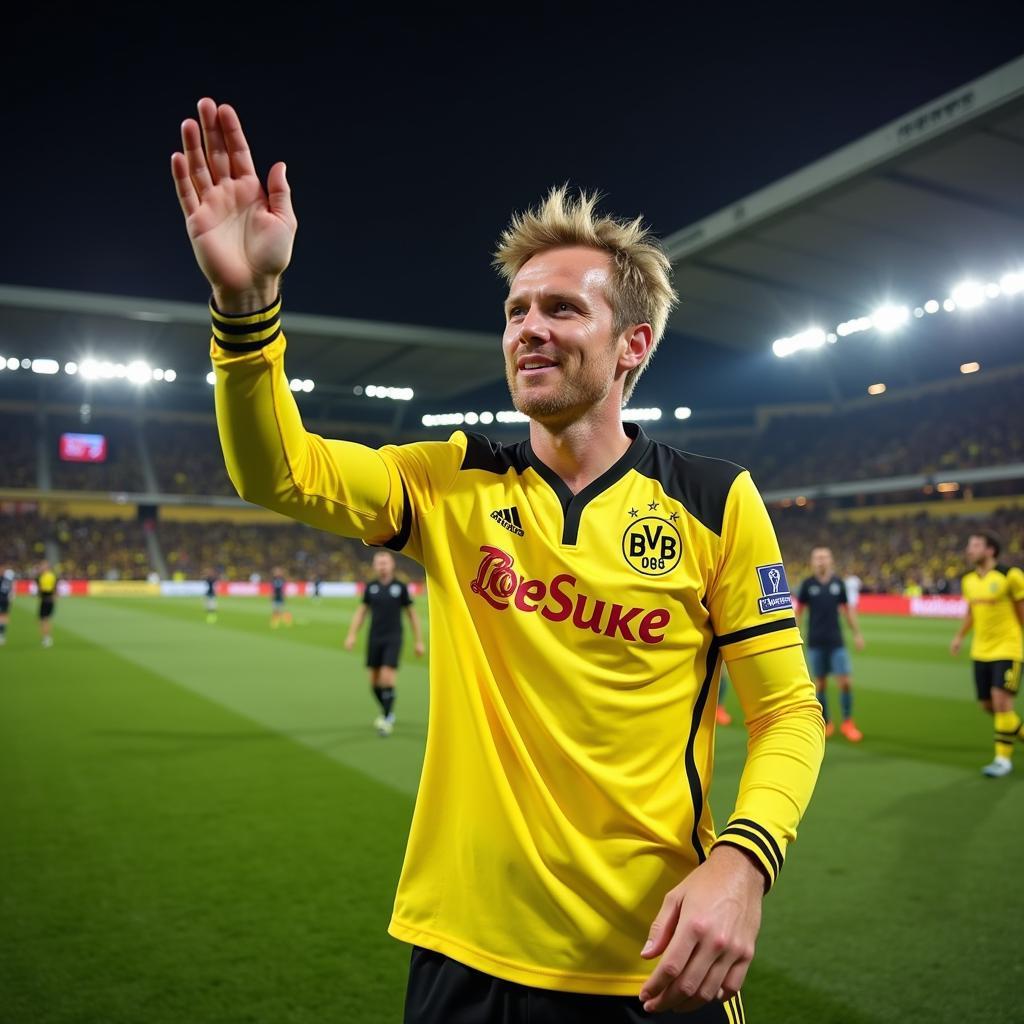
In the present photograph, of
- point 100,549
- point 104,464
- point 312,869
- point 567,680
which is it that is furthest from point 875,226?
point 104,464

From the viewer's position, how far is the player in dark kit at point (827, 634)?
35.5 feet

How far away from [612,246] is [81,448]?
58.4 metres

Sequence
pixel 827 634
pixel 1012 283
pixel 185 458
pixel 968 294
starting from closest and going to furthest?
1. pixel 827 634
2. pixel 1012 283
3. pixel 968 294
4. pixel 185 458

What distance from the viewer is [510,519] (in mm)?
2064

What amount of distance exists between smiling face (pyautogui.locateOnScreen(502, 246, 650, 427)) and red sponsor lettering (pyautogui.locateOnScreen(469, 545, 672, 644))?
37cm

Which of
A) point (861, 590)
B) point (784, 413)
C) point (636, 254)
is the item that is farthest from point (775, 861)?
point (784, 413)

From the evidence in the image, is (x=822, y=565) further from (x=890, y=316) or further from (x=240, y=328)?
(x=890, y=316)

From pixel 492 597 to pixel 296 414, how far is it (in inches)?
23.0

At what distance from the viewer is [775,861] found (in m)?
1.69

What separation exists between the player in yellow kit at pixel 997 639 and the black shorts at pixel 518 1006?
26.6 feet

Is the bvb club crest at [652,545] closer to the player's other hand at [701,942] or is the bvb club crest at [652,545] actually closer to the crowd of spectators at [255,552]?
the player's other hand at [701,942]

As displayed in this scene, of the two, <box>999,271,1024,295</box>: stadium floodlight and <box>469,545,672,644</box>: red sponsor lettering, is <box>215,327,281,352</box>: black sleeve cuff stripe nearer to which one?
<box>469,545,672,644</box>: red sponsor lettering

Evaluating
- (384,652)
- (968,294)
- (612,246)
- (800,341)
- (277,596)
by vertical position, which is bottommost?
(277,596)

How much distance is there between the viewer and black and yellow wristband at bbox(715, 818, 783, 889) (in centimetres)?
166
